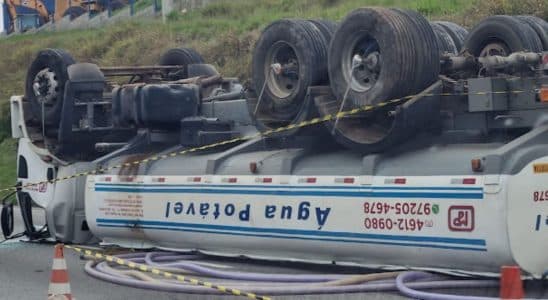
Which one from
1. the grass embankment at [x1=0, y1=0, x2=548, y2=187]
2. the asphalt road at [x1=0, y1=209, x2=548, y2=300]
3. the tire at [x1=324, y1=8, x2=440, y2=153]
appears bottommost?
the asphalt road at [x1=0, y1=209, x2=548, y2=300]

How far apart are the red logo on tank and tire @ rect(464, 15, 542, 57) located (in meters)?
2.04

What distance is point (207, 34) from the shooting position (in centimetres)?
3662

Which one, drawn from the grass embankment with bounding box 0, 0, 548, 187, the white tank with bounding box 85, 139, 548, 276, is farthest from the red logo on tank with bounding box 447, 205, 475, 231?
the grass embankment with bounding box 0, 0, 548, 187

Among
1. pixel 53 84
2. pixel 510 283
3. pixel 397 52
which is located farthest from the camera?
pixel 53 84

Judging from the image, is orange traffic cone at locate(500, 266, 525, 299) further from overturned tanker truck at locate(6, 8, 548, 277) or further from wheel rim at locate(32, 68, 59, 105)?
wheel rim at locate(32, 68, 59, 105)

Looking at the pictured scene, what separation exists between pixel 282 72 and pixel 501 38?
2132mm

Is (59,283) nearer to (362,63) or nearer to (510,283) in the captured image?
(362,63)

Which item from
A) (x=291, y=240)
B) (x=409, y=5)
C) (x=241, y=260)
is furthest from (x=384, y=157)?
(x=409, y=5)

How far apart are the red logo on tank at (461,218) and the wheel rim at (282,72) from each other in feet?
8.29

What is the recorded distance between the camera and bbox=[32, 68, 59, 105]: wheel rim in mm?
13484

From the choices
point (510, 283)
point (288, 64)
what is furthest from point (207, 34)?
point (510, 283)

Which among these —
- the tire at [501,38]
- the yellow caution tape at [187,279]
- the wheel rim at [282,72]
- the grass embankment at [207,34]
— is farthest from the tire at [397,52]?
the grass embankment at [207,34]

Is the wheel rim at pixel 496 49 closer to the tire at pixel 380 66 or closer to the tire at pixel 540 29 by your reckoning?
the tire at pixel 540 29

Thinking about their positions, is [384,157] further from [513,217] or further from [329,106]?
[513,217]
